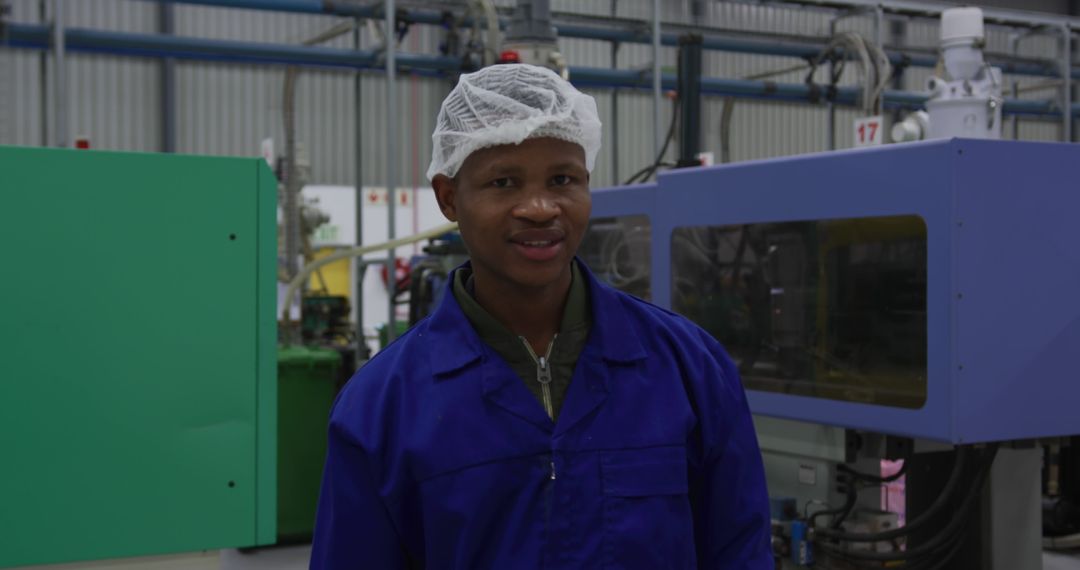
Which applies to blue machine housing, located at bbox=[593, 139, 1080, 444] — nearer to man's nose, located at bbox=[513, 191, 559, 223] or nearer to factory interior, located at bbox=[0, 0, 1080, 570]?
factory interior, located at bbox=[0, 0, 1080, 570]

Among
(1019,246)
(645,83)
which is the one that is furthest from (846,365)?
(645,83)

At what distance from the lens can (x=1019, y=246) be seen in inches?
81.4

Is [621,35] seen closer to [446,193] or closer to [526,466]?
[446,193]

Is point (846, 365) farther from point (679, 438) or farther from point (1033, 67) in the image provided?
point (1033, 67)

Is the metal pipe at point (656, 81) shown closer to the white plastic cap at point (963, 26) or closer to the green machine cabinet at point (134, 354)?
the white plastic cap at point (963, 26)

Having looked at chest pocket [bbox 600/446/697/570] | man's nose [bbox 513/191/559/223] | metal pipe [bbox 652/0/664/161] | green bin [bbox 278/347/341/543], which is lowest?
green bin [bbox 278/347/341/543]

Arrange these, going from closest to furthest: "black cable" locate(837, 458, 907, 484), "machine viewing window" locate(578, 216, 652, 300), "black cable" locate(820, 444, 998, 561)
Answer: "black cable" locate(820, 444, 998, 561), "black cable" locate(837, 458, 907, 484), "machine viewing window" locate(578, 216, 652, 300)

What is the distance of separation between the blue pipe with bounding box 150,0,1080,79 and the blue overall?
3254 mm

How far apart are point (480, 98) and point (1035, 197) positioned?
145cm

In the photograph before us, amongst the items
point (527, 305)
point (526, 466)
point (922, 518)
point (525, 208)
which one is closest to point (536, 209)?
point (525, 208)

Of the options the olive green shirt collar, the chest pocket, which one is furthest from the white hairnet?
the chest pocket

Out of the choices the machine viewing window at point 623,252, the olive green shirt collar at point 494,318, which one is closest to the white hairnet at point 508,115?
the olive green shirt collar at point 494,318

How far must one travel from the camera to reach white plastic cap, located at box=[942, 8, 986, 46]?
2912 mm

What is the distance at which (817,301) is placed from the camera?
246 cm
